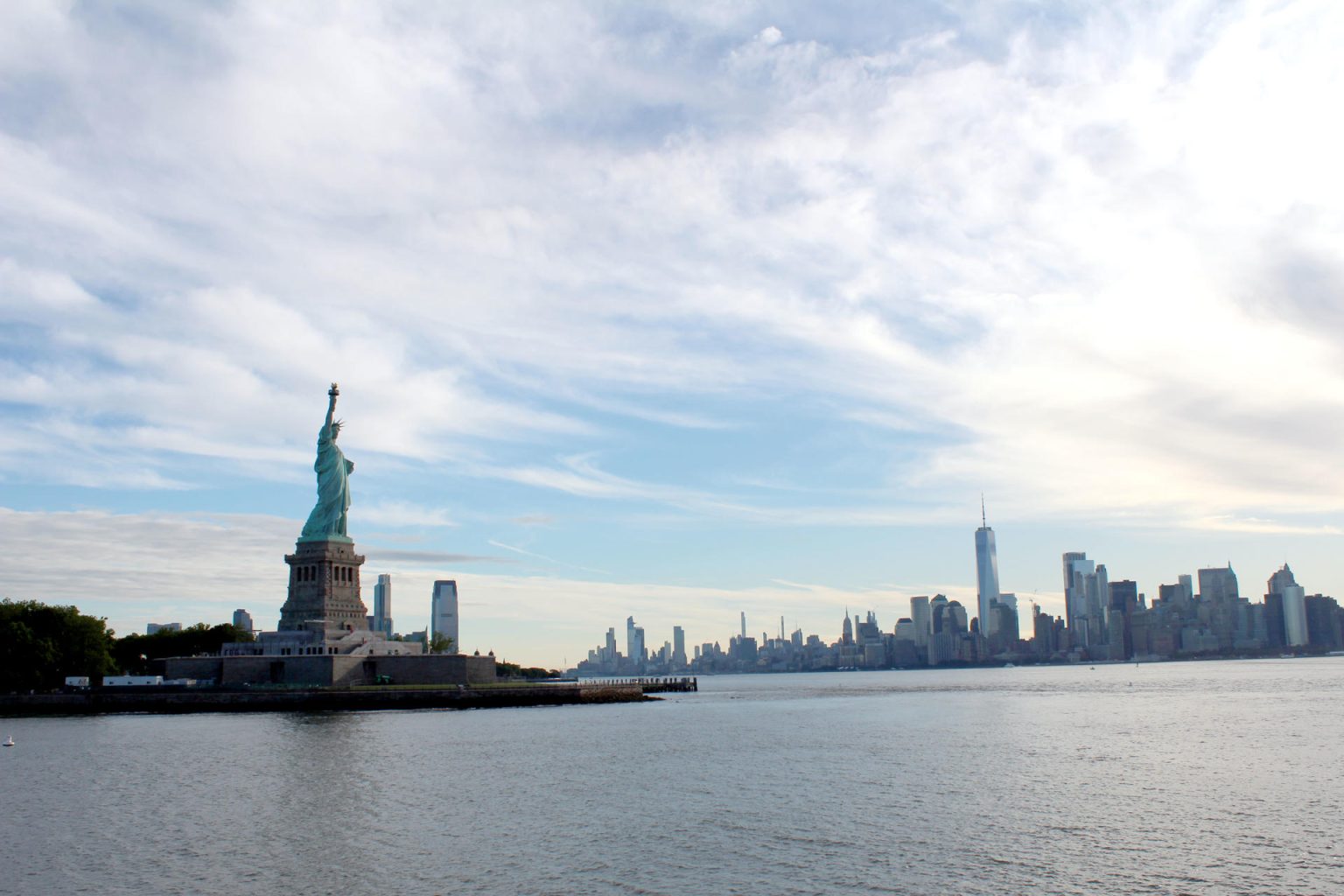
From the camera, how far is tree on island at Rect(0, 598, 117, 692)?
116188mm

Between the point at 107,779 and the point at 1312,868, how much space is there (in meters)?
55.6

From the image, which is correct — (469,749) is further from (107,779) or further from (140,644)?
(140,644)

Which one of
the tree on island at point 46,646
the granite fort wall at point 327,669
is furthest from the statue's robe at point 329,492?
the tree on island at point 46,646

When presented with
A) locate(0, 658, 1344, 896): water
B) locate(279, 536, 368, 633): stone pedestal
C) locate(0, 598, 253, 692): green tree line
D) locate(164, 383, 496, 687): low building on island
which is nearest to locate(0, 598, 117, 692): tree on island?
locate(0, 598, 253, 692): green tree line

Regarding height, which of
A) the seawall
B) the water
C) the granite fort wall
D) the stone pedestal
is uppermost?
the stone pedestal

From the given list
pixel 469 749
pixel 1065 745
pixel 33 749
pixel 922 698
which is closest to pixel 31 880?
pixel 469 749

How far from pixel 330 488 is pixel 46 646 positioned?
33.6 meters

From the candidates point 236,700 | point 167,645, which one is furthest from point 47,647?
point 167,645

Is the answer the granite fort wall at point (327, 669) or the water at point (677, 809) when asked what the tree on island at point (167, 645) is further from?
the water at point (677, 809)

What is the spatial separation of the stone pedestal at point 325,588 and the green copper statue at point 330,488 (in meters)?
1.29

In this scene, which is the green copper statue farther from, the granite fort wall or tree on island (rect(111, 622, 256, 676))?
tree on island (rect(111, 622, 256, 676))

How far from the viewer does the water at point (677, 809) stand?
3656 cm

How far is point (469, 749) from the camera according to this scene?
239 ft

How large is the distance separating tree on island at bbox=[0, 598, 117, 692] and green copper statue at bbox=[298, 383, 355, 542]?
80.4 ft
